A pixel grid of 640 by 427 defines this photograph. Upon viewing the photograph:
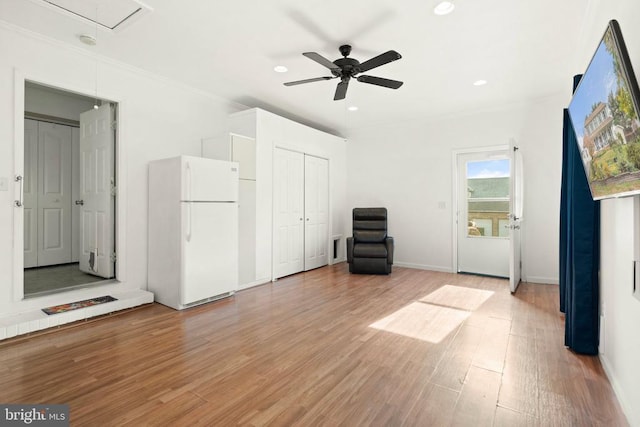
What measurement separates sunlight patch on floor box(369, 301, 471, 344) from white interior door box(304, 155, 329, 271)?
2.32 meters

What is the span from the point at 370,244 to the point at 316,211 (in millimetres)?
1137

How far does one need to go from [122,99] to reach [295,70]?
1.93 metres

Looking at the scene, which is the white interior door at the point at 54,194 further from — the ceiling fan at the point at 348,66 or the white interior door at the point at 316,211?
the ceiling fan at the point at 348,66

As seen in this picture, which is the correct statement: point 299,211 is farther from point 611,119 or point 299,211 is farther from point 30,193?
point 611,119

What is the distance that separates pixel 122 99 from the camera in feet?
11.5

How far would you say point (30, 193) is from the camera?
15.0 feet

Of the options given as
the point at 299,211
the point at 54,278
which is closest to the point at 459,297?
the point at 299,211

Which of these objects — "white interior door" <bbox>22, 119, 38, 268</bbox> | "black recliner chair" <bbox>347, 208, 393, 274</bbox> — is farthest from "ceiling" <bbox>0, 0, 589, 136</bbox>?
"white interior door" <bbox>22, 119, 38, 268</bbox>

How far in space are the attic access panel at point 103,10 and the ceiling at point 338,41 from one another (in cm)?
5

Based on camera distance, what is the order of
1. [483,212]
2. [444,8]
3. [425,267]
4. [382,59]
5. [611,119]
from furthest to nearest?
[425,267], [483,212], [382,59], [444,8], [611,119]

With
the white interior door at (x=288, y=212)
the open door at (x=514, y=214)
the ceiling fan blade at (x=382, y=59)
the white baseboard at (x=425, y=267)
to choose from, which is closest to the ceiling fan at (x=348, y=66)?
the ceiling fan blade at (x=382, y=59)

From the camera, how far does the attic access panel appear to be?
239cm

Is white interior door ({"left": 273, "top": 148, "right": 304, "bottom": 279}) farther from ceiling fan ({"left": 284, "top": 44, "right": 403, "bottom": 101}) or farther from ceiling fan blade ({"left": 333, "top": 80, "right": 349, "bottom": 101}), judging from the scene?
ceiling fan ({"left": 284, "top": 44, "right": 403, "bottom": 101})

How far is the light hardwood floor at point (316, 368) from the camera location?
1.66 metres
